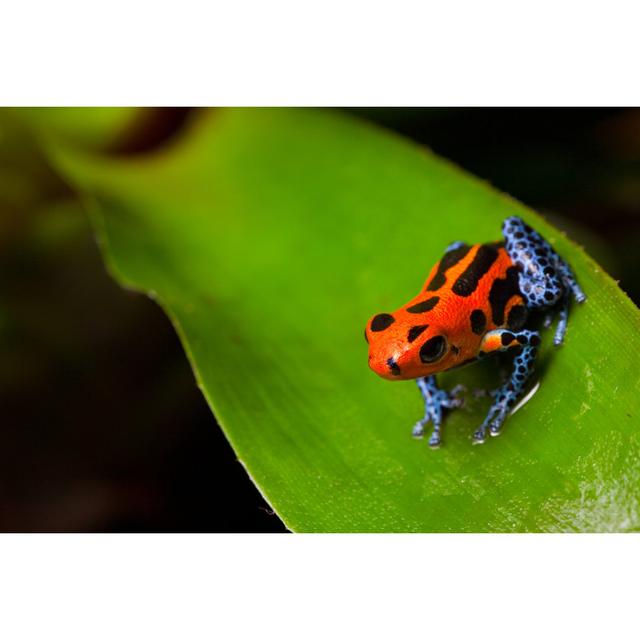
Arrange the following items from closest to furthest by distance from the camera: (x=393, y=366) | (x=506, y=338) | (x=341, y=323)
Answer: (x=393, y=366) → (x=506, y=338) → (x=341, y=323)

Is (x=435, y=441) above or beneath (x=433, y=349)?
beneath

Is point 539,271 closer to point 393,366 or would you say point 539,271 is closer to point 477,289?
point 477,289

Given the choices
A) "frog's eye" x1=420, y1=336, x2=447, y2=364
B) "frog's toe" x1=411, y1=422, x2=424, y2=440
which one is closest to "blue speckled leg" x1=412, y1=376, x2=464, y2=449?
"frog's toe" x1=411, y1=422, x2=424, y2=440

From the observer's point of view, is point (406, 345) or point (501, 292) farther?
point (501, 292)

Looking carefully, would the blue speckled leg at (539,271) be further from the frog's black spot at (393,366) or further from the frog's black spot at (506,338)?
the frog's black spot at (393,366)

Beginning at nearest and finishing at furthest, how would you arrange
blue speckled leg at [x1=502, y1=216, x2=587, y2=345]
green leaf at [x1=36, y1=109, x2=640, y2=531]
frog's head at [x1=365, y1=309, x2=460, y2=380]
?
1. green leaf at [x1=36, y1=109, x2=640, y2=531]
2. frog's head at [x1=365, y1=309, x2=460, y2=380]
3. blue speckled leg at [x1=502, y1=216, x2=587, y2=345]

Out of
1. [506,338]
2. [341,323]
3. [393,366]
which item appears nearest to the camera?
[393,366]

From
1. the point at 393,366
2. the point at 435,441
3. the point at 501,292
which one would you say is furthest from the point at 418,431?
the point at 501,292

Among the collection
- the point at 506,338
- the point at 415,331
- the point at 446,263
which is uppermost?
the point at 446,263

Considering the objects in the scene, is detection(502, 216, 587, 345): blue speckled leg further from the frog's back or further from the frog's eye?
the frog's eye
